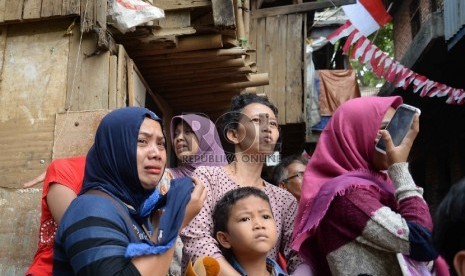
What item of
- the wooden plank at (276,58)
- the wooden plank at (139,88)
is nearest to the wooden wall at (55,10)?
the wooden plank at (139,88)

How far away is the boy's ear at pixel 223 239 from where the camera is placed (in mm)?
2850

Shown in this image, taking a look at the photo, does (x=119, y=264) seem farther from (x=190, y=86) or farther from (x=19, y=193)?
(x=190, y=86)

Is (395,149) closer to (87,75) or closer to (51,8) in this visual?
(87,75)

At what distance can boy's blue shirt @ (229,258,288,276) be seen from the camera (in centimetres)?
277

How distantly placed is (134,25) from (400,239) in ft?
10.2

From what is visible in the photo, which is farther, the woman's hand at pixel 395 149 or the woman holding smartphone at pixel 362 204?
the woman's hand at pixel 395 149

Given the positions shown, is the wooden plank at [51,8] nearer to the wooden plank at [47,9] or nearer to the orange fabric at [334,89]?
the wooden plank at [47,9]

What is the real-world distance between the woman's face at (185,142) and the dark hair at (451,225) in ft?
9.01

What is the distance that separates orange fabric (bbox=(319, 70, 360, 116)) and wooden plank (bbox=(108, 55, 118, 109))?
27.6 feet

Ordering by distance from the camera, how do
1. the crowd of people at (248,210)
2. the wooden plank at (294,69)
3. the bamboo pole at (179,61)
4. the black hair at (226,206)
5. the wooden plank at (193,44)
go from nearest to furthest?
the crowd of people at (248,210)
the black hair at (226,206)
the wooden plank at (193,44)
the bamboo pole at (179,61)
the wooden plank at (294,69)

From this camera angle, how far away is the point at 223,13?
16.8 feet

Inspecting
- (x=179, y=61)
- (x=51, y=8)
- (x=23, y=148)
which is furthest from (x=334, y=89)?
(x=23, y=148)

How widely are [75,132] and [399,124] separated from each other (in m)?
2.65

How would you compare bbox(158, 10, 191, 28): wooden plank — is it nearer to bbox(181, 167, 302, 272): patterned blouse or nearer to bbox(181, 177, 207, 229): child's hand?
bbox(181, 167, 302, 272): patterned blouse
